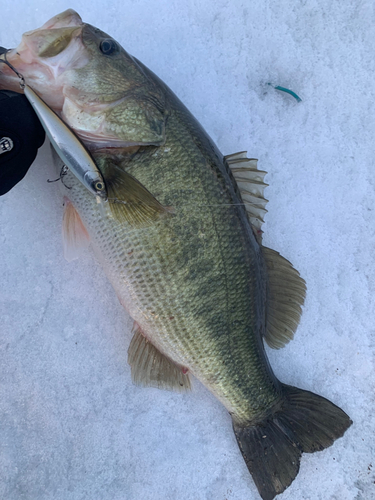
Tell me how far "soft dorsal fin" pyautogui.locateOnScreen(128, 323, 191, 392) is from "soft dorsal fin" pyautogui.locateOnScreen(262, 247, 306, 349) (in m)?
0.46

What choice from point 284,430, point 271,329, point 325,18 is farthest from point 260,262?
point 325,18

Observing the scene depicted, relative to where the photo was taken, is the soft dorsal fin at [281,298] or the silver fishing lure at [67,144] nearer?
the silver fishing lure at [67,144]

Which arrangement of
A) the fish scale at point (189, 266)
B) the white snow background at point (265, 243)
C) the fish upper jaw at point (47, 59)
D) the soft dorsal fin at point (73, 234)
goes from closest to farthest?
the fish upper jaw at point (47, 59)
the fish scale at point (189, 266)
the soft dorsal fin at point (73, 234)
the white snow background at point (265, 243)

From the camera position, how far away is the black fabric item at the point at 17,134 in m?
1.33

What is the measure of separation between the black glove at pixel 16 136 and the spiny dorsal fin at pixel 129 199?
337 mm

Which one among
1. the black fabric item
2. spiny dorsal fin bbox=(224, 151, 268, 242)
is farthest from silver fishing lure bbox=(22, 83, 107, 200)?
spiny dorsal fin bbox=(224, 151, 268, 242)

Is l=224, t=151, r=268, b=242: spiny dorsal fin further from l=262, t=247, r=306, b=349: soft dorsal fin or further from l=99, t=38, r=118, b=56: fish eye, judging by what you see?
l=99, t=38, r=118, b=56: fish eye

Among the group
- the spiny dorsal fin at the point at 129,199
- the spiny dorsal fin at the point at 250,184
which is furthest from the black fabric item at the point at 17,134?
the spiny dorsal fin at the point at 250,184

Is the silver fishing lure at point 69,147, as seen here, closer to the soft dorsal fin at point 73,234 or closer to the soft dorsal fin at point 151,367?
the soft dorsal fin at point 73,234

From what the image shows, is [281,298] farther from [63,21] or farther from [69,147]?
[63,21]

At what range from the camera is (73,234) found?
1561mm

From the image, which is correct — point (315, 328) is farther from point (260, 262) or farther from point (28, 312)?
point (28, 312)

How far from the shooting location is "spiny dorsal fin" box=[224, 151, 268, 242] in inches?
60.7

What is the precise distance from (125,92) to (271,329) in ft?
3.96
